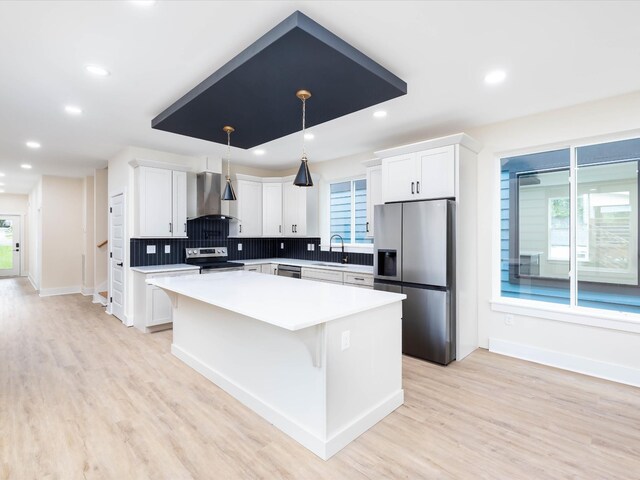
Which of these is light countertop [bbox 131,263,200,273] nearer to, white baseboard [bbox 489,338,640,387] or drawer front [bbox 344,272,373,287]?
drawer front [bbox 344,272,373,287]

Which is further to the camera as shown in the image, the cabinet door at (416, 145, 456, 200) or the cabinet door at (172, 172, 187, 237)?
the cabinet door at (172, 172, 187, 237)

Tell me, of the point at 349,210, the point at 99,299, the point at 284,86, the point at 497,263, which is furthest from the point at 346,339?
the point at 99,299

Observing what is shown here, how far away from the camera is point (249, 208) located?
5.81 metres

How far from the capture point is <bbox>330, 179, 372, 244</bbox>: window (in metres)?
5.23

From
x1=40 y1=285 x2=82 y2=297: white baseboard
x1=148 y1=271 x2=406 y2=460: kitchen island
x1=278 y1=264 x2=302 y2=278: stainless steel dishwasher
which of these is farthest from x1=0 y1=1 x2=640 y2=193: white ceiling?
x1=40 y1=285 x2=82 y2=297: white baseboard

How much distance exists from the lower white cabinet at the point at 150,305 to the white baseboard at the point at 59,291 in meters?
3.99

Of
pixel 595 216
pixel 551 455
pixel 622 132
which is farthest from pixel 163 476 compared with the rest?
pixel 622 132

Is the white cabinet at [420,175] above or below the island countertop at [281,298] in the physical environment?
above

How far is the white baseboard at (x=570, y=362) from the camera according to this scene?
9.81 feet

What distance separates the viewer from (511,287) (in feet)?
12.6

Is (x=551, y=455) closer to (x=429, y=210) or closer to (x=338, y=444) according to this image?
(x=338, y=444)

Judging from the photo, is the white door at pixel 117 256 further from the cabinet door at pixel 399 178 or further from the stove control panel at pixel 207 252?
the cabinet door at pixel 399 178

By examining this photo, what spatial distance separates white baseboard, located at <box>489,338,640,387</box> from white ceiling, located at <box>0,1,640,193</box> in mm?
2453

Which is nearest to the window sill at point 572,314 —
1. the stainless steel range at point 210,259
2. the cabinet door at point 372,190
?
the cabinet door at point 372,190
